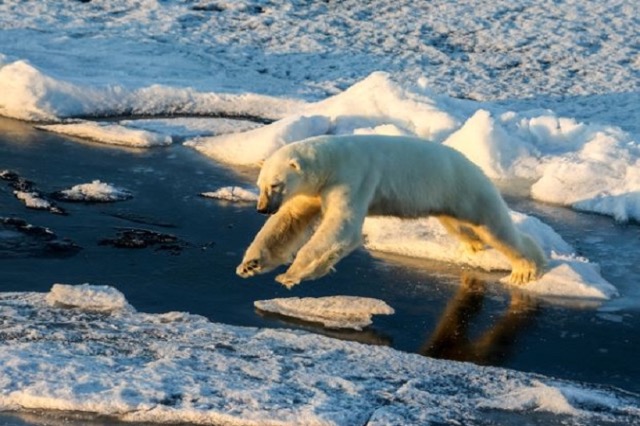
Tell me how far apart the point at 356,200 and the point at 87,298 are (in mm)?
1578

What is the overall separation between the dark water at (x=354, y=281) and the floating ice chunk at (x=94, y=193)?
11cm

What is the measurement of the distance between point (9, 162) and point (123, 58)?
244 inches

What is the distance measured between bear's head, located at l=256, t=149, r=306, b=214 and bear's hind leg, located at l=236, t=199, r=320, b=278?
23 centimetres

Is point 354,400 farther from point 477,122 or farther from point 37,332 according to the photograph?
point 477,122

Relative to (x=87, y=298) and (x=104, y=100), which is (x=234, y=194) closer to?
(x=87, y=298)

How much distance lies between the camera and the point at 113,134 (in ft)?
34.6

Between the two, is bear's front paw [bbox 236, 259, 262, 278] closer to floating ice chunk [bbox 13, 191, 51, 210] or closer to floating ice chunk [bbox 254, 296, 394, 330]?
floating ice chunk [bbox 254, 296, 394, 330]

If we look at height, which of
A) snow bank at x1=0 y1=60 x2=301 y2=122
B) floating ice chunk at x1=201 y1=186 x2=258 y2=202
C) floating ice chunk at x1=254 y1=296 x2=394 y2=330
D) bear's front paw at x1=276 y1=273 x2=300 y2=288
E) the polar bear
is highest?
the polar bear

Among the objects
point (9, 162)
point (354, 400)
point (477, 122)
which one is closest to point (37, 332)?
point (354, 400)

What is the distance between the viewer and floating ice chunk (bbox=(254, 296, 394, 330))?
664 centimetres

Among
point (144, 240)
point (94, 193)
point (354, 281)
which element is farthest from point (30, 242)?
point (354, 281)

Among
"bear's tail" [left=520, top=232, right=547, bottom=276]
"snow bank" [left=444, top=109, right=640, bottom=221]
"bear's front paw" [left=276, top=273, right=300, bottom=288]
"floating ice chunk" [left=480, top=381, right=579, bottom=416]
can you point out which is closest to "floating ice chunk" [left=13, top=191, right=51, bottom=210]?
"bear's front paw" [left=276, top=273, right=300, bottom=288]

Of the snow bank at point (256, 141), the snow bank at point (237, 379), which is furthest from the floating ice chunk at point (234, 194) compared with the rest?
the snow bank at point (237, 379)

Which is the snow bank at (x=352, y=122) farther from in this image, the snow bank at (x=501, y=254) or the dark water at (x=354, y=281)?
the snow bank at (x=501, y=254)
